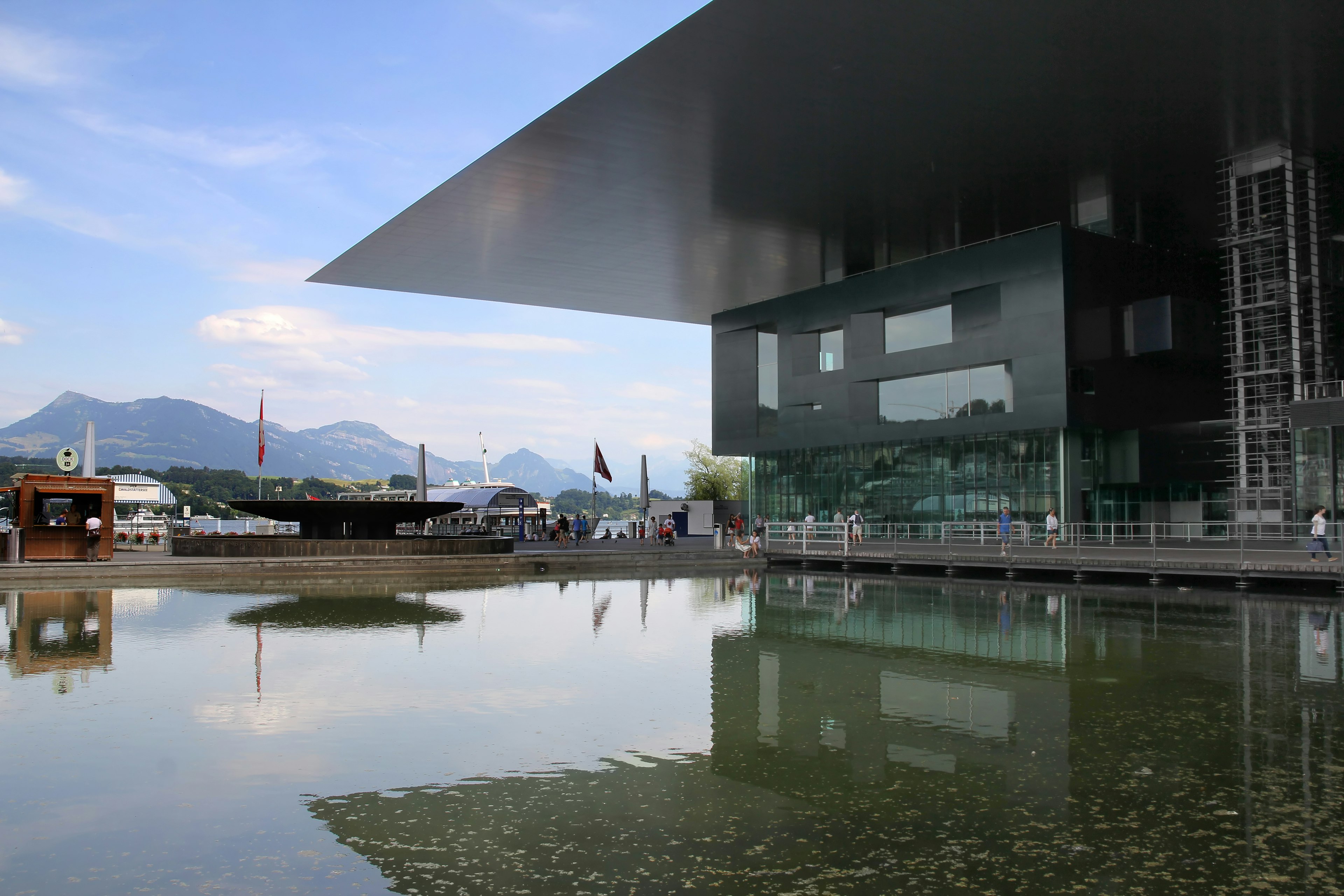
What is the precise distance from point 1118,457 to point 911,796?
32.2 metres

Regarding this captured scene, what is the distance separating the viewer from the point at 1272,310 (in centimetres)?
3055

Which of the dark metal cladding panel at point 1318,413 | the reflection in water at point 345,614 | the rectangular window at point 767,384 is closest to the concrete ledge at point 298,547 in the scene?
the reflection in water at point 345,614

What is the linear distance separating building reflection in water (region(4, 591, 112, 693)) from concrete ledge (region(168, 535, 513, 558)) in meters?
4.58

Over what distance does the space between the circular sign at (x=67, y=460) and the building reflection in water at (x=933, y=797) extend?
21596mm

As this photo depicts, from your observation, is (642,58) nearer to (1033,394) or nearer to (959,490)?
(1033,394)

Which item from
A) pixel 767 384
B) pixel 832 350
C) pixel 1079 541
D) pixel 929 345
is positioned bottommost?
pixel 1079 541

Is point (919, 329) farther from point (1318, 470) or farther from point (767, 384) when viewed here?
point (1318, 470)

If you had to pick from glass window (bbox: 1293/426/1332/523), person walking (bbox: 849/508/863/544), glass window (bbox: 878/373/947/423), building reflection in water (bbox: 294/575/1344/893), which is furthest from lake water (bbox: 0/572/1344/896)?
glass window (bbox: 878/373/947/423)

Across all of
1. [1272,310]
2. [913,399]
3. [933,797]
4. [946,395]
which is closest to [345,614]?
[933,797]

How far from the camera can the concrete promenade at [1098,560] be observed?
19.5m

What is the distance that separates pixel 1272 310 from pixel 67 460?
3511 cm

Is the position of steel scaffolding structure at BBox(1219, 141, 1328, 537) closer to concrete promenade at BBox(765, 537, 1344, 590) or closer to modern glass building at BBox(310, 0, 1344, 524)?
modern glass building at BBox(310, 0, 1344, 524)

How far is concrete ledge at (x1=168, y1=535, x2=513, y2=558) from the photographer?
76.5 feet

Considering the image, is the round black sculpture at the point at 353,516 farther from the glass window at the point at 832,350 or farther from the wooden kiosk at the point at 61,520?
the glass window at the point at 832,350
